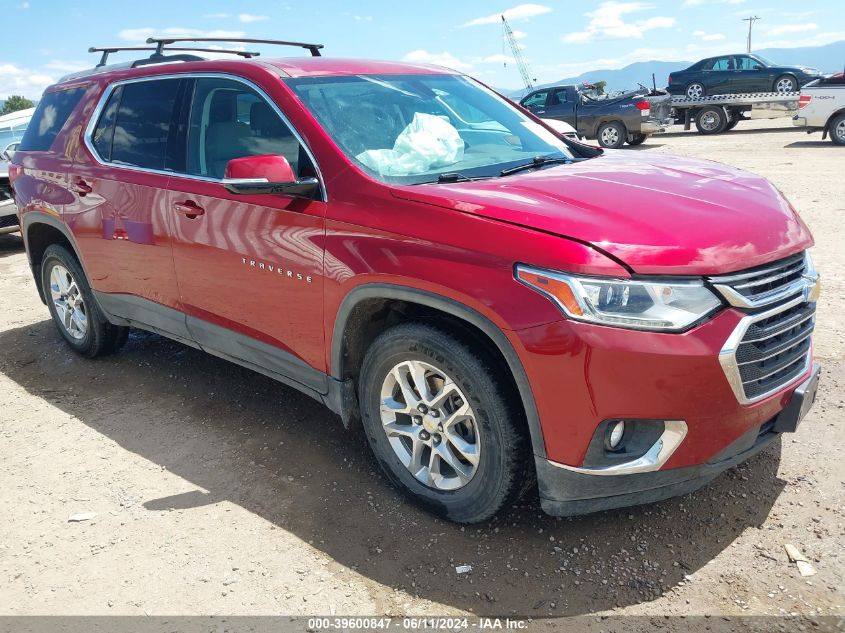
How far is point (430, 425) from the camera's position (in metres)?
3.02

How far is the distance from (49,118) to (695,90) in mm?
20521

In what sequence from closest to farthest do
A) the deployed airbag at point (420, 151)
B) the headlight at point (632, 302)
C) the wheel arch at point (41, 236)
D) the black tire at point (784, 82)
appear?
the headlight at point (632, 302), the deployed airbag at point (420, 151), the wheel arch at point (41, 236), the black tire at point (784, 82)

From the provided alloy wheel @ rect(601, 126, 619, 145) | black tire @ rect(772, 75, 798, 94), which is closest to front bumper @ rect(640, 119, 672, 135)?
alloy wheel @ rect(601, 126, 619, 145)

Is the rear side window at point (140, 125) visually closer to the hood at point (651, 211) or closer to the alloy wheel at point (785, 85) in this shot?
the hood at point (651, 211)

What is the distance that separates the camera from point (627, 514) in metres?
3.13

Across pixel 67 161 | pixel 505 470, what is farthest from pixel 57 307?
pixel 505 470

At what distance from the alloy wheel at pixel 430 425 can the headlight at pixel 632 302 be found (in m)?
0.65

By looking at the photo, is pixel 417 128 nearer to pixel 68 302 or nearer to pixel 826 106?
pixel 68 302

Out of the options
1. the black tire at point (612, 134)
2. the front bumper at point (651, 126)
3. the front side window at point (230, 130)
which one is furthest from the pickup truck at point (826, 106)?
the front side window at point (230, 130)

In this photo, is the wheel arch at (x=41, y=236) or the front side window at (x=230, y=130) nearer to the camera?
the front side window at (x=230, y=130)

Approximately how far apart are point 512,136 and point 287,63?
1.21m

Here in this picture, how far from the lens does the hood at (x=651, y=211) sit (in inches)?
97.5

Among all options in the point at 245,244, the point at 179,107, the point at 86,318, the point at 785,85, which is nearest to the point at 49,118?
the point at 86,318

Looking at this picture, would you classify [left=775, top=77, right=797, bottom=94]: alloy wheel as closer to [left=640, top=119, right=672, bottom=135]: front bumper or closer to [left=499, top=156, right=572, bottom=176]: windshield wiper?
[left=640, top=119, right=672, bottom=135]: front bumper
